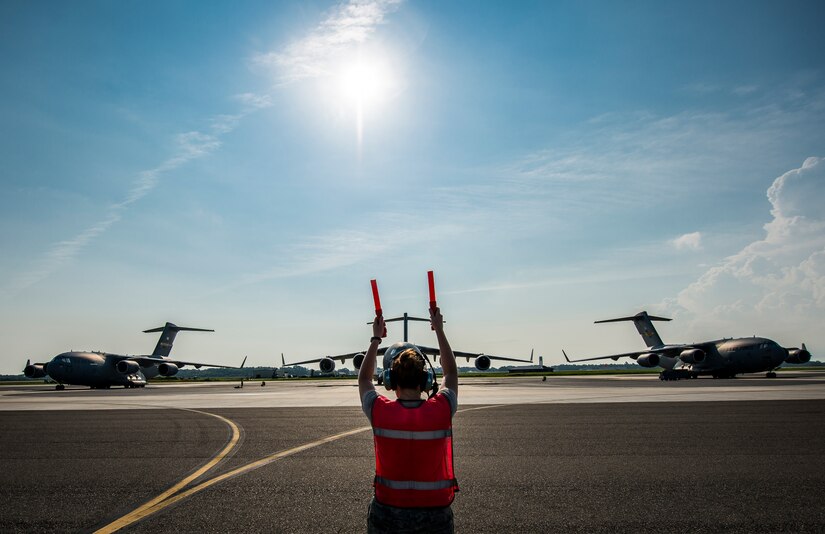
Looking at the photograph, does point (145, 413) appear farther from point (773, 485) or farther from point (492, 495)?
point (773, 485)

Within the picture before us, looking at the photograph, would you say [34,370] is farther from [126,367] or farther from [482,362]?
[482,362]

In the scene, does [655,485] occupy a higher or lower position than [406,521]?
lower

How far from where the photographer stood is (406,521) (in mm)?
3545

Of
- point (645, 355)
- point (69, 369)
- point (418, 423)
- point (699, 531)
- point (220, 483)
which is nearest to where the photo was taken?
point (418, 423)

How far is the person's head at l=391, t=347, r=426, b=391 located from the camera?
3.70 meters

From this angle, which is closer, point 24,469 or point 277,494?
point 277,494

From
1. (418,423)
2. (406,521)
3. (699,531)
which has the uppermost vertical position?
(418,423)

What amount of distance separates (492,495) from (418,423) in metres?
4.33

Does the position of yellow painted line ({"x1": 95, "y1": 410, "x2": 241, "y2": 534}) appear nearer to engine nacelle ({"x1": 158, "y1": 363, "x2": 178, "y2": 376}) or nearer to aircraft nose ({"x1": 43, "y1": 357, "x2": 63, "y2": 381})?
aircraft nose ({"x1": 43, "y1": 357, "x2": 63, "y2": 381})

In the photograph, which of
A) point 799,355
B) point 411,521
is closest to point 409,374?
point 411,521

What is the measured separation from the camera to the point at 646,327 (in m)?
60.9

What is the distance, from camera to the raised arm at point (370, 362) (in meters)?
4.09

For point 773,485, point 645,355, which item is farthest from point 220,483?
point 645,355

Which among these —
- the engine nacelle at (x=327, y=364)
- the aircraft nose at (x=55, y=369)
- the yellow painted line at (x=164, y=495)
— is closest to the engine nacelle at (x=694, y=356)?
the engine nacelle at (x=327, y=364)
